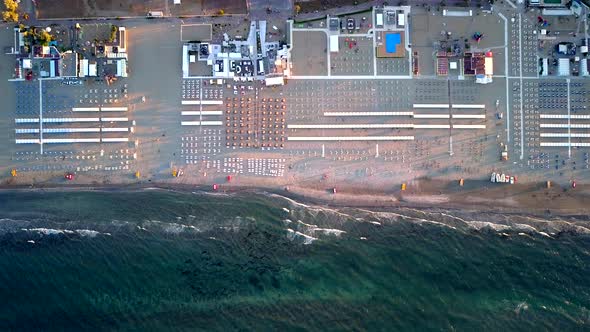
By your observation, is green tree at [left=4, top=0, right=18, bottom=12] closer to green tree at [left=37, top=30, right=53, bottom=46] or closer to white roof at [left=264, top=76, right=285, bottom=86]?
green tree at [left=37, top=30, right=53, bottom=46]

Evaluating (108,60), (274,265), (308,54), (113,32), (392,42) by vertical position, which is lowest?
(274,265)

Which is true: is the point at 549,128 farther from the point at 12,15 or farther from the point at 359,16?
the point at 12,15

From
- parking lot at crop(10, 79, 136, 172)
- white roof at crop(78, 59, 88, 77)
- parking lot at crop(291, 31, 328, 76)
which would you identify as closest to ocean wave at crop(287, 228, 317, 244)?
parking lot at crop(291, 31, 328, 76)

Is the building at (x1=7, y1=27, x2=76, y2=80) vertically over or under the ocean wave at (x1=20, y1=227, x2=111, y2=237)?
over

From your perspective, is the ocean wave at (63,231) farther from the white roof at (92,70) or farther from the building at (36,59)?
the white roof at (92,70)

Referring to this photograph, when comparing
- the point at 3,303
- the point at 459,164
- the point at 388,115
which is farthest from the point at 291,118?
the point at 3,303

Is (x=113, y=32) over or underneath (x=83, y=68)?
over

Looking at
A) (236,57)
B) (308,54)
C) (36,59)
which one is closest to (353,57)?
(308,54)

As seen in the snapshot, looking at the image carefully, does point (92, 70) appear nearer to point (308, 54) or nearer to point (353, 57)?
point (308, 54)
